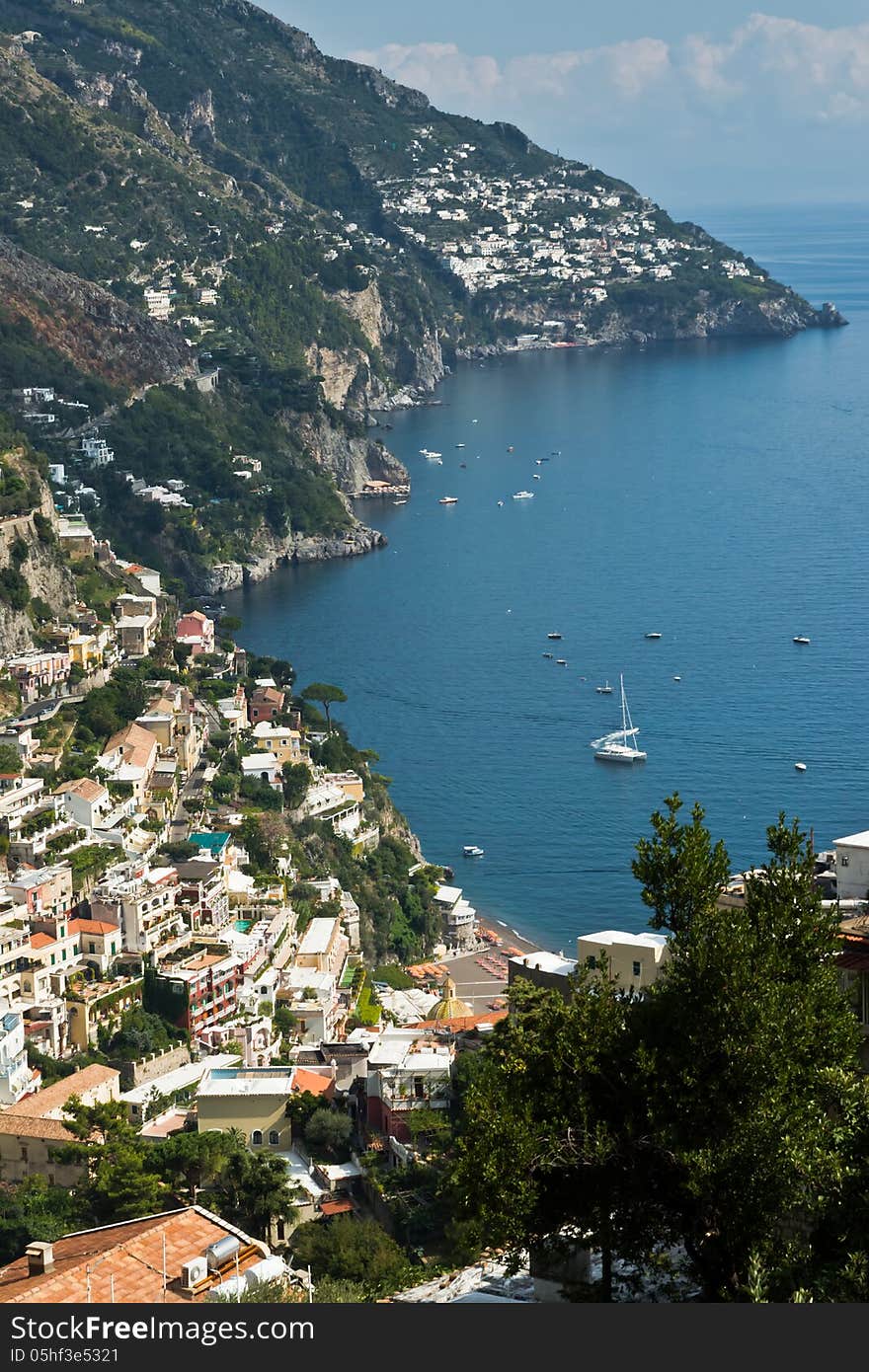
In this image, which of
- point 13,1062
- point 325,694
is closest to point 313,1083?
point 13,1062

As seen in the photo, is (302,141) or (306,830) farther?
(302,141)

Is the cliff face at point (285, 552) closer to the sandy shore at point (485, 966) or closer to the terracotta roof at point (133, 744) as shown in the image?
the terracotta roof at point (133, 744)

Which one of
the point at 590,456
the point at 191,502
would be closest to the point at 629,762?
the point at 191,502

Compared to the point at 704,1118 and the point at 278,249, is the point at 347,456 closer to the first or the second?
the point at 278,249

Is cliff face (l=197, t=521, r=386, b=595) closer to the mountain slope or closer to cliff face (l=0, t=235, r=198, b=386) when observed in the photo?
the mountain slope

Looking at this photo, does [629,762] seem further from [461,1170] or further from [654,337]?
[654,337]

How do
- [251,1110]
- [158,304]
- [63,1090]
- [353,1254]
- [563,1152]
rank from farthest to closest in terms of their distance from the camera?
[158,304] < [63,1090] < [251,1110] < [353,1254] < [563,1152]
